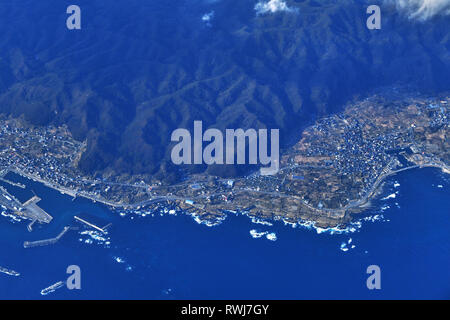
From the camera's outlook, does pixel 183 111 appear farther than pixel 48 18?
No

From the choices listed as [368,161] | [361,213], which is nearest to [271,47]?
[368,161]

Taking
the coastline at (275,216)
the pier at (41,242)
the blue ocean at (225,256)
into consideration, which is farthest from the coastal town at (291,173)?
the pier at (41,242)

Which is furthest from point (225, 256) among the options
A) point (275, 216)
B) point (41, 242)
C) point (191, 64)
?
point (191, 64)

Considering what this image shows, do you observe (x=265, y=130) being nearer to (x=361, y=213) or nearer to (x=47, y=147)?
(x=361, y=213)

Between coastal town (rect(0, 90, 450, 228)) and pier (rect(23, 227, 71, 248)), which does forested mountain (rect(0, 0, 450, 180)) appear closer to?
coastal town (rect(0, 90, 450, 228))

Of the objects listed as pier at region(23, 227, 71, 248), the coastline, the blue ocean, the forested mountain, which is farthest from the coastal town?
pier at region(23, 227, 71, 248)
